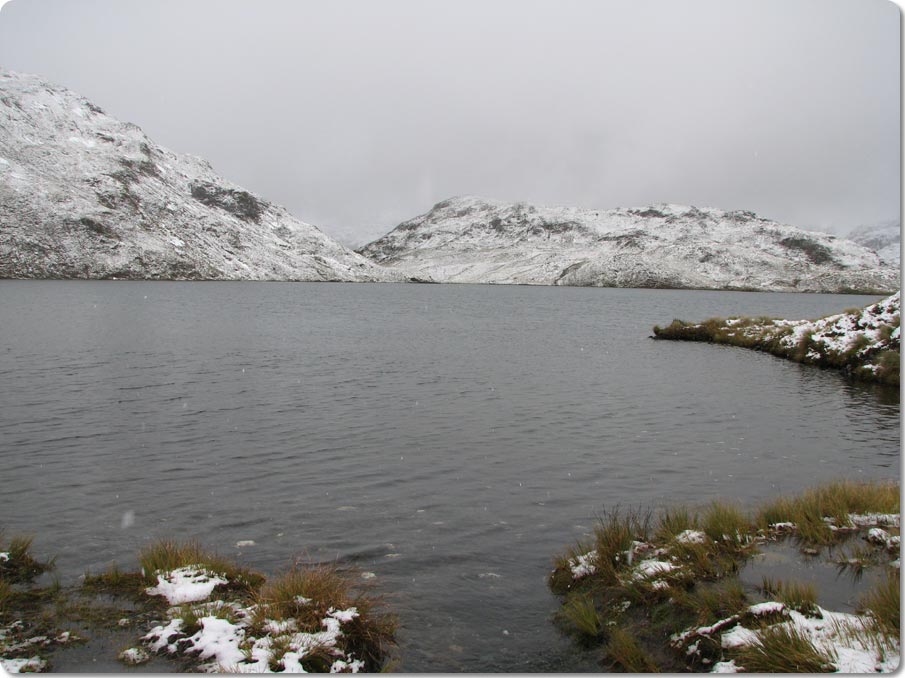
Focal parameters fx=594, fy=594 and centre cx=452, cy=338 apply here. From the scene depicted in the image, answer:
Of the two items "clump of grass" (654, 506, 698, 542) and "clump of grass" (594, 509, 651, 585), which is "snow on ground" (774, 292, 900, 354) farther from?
"clump of grass" (594, 509, 651, 585)

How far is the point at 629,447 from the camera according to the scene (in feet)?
66.1

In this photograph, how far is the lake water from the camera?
1120 centimetres

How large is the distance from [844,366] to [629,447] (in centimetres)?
2551

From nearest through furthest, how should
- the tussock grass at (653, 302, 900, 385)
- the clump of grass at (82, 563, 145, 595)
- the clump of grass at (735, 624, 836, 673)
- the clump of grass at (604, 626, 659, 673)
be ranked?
the clump of grass at (735, 624, 836, 673)
the clump of grass at (604, 626, 659, 673)
the clump of grass at (82, 563, 145, 595)
the tussock grass at (653, 302, 900, 385)

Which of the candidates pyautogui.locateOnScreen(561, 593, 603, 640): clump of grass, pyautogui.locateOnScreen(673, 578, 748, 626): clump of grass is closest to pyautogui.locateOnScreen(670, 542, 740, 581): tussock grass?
pyautogui.locateOnScreen(673, 578, 748, 626): clump of grass

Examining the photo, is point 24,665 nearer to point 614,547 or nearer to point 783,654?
point 614,547

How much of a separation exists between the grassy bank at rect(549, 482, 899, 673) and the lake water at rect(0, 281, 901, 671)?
2.70ft

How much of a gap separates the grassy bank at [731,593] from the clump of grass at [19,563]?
29.5 ft

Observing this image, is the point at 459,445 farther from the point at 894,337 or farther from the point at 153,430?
the point at 894,337

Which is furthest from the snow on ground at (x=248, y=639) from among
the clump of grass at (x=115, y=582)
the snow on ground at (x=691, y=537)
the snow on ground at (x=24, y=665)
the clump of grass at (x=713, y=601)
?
the snow on ground at (x=691, y=537)

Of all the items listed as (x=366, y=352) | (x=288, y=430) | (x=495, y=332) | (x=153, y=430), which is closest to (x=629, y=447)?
(x=288, y=430)

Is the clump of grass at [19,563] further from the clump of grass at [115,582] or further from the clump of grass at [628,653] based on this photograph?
the clump of grass at [628,653]

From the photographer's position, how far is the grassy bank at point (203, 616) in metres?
7.50

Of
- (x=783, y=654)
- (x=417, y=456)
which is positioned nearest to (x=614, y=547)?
(x=783, y=654)
